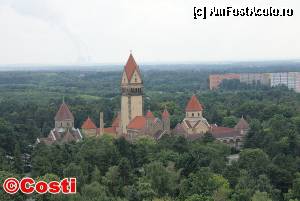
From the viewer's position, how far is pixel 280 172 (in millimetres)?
50031

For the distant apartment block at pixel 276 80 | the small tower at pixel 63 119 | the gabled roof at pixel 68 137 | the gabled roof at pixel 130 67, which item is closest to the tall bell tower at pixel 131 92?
the gabled roof at pixel 130 67

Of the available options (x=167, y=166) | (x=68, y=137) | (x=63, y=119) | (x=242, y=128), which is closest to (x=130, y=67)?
(x=63, y=119)

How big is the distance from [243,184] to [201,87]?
136991 mm

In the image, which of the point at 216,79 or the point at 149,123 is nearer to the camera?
the point at 149,123

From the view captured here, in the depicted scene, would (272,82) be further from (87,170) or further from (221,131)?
(87,170)

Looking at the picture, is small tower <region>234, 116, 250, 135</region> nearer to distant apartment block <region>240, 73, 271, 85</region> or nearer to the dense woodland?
the dense woodland

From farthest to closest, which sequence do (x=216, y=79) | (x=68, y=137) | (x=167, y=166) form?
(x=216, y=79) → (x=68, y=137) → (x=167, y=166)

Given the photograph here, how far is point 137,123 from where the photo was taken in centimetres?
7056

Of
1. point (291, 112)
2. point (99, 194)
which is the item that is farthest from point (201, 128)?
point (99, 194)

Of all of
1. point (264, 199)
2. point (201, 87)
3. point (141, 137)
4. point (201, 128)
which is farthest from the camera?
point (201, 87)

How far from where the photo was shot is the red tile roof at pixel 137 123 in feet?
229

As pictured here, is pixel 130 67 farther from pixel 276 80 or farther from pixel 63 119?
pixel 276 80

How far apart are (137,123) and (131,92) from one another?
423 centimetres

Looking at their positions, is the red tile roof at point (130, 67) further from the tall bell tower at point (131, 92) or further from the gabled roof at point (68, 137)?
the gabled roof at point (68, 137)
